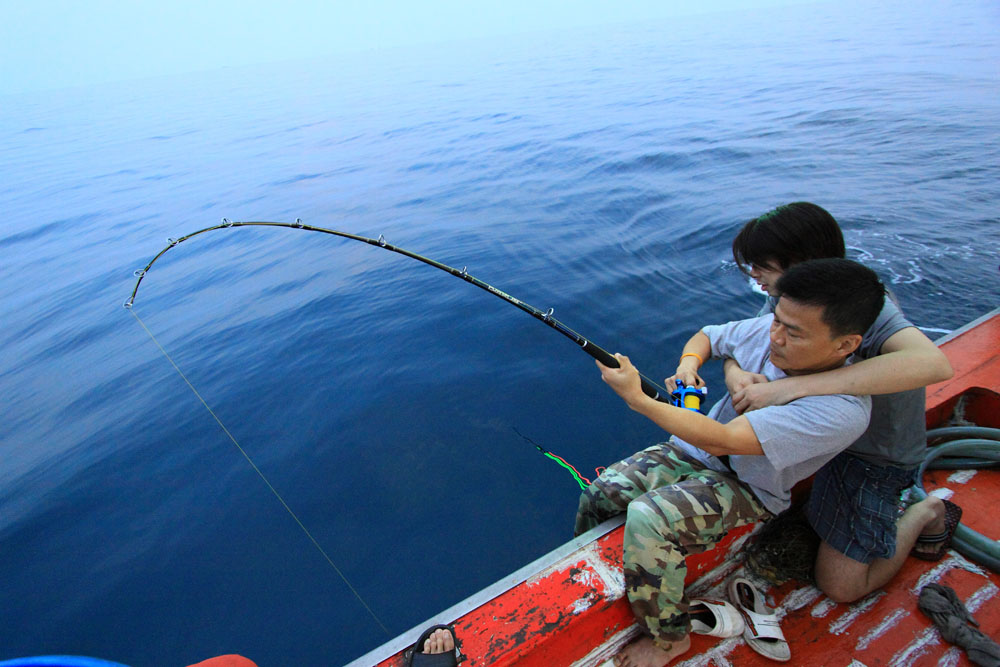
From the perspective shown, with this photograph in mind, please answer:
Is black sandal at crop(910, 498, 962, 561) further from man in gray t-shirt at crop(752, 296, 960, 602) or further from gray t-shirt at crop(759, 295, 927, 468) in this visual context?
gray t-shirt at crop(759, 295, 927, 468)

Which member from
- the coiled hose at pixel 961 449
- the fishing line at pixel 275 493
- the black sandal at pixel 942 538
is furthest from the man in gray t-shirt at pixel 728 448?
the fishing line at pixel 275 493

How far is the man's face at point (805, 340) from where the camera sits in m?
1.57

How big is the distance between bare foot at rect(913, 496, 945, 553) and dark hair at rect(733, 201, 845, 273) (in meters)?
1.02

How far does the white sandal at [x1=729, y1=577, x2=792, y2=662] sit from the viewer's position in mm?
1849

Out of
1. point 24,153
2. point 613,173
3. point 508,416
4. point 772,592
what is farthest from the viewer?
point 24,153

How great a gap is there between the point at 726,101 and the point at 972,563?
55.9 feet

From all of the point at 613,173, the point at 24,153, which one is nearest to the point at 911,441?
the point at 613,173

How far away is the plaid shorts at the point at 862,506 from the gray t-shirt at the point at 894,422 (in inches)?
2.3

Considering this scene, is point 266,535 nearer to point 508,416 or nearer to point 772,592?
point 508,416

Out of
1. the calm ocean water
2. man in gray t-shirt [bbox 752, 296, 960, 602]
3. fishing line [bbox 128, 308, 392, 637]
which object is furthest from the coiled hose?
fishing line [bbox 128, 308, 392, 637]

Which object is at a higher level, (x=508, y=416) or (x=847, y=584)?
(x=847, y=584)

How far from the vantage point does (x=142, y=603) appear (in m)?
3.05

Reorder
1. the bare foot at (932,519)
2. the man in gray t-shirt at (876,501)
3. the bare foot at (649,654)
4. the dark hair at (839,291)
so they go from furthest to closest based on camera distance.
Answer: the bare foot at (932,519)
the bare foot at (649,654)
the man in gray t-shirt at (876,501)
the dark hair at (839,291)

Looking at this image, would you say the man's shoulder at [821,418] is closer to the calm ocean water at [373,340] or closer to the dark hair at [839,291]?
the dark hair at [839,291]
